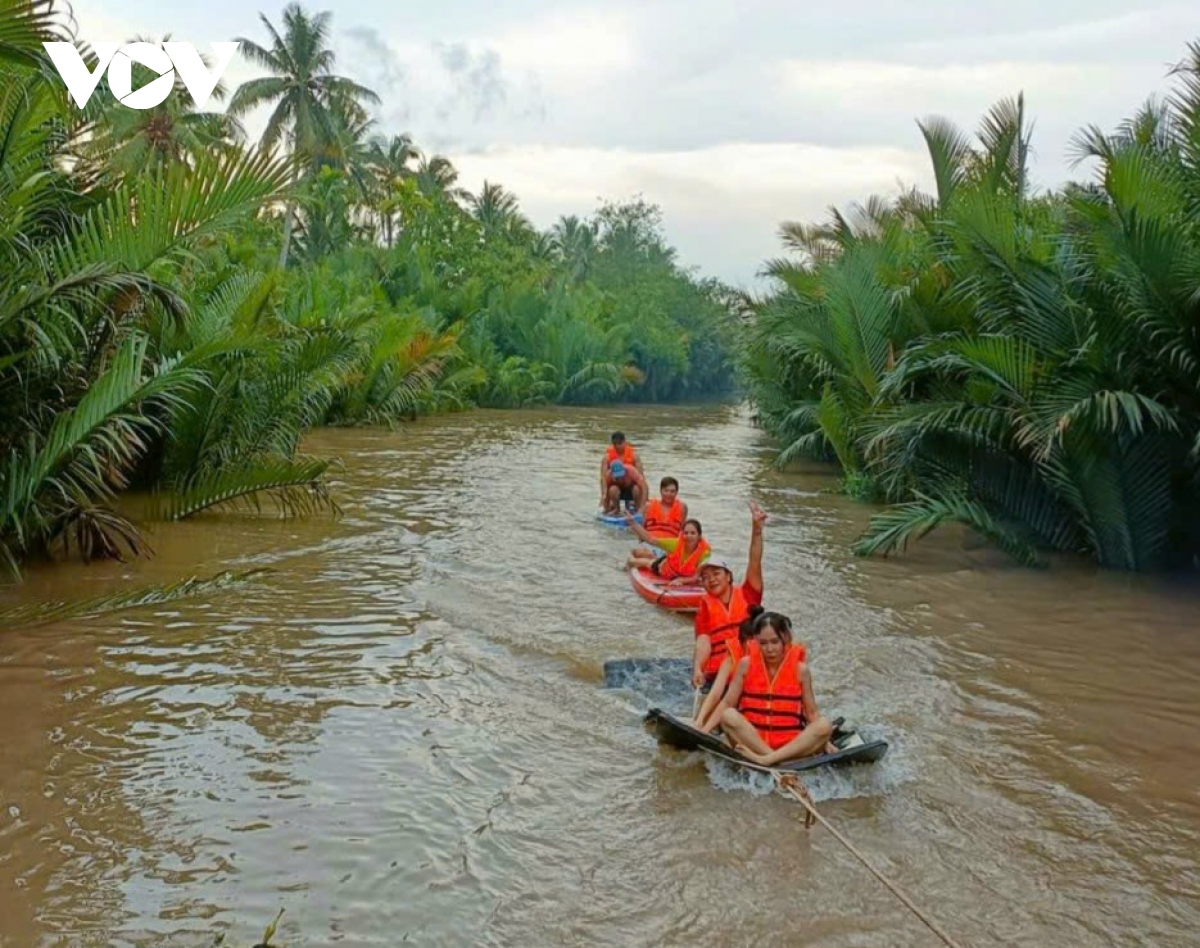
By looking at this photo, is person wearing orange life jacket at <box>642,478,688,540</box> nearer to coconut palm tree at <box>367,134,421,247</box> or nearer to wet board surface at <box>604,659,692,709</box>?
wet board surface at <box>604,659,692,709</box>

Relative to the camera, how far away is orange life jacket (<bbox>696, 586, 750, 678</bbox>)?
8.14 meters

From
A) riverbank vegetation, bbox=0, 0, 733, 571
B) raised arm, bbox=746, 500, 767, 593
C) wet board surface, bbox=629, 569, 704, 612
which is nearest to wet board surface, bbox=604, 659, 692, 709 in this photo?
raised arm, bbox=746, 500, 767, 593

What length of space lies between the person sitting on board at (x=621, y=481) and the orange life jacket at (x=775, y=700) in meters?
9.11

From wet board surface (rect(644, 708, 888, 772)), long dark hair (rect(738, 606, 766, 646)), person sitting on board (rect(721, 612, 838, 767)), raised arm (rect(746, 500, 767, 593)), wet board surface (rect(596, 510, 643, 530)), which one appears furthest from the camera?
wet board surface (rect(596, 510, 643, 530))

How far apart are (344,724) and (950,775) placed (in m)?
3.65

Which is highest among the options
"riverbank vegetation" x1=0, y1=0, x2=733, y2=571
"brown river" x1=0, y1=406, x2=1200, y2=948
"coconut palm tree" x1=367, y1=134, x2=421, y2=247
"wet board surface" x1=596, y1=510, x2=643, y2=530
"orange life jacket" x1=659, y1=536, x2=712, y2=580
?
"coconut palm tree" x1=367, y1=134, x2=421, y2=247

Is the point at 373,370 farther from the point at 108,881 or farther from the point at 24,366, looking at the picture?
the point at 108,881

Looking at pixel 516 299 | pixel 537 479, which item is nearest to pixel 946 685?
pixel 537 479

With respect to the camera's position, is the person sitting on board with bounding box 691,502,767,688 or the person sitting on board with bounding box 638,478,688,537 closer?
the person sitting on board with bounding box 691,502,767,688

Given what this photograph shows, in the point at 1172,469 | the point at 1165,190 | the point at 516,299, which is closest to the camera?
the point at 1165,190

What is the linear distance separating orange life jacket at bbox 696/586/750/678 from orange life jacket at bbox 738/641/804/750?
37.2 inches

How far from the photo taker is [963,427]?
12.4m

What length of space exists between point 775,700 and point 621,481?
366 inches

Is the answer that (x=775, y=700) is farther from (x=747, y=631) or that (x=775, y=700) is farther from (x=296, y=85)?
(x=296, y=85)
